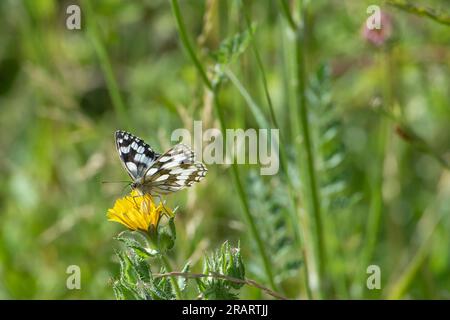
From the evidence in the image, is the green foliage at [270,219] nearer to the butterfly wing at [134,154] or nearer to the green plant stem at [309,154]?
the green plant stem at [309,154]

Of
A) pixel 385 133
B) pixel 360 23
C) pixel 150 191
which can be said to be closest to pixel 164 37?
pixel 360 23

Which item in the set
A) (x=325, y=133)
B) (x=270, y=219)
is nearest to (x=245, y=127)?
(x=325, y=133)

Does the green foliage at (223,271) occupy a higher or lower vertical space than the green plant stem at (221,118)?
lower

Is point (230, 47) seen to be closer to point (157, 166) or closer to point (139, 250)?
point (157, 166)

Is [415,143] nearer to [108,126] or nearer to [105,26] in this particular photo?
[105,26]

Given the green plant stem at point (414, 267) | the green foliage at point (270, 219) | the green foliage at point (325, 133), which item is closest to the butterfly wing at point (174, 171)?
the green foliage at point (270, 219)

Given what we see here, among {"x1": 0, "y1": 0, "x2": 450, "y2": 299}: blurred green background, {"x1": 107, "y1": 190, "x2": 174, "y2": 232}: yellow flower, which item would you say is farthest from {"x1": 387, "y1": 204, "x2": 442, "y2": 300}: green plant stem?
{"x1": 107, "y1": 190, "x2": 174, "y2": 232}: yellow flower

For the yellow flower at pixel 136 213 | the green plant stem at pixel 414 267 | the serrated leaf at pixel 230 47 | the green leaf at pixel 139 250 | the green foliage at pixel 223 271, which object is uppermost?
the serrated leaf at pixel 230 47
